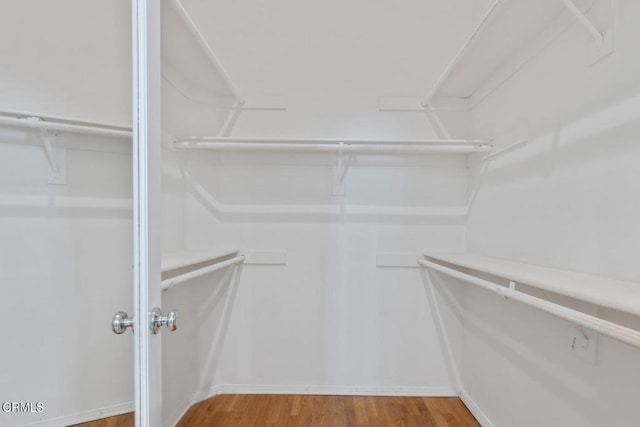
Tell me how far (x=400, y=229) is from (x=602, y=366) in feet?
3.67

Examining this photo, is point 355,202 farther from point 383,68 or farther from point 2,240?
point 2,240

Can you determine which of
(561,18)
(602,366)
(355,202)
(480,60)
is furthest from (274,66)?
(602,366)

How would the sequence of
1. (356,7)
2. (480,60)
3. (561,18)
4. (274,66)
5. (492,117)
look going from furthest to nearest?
(274,66) → (356,7) → (492,117) → (480,60) → (561,18)

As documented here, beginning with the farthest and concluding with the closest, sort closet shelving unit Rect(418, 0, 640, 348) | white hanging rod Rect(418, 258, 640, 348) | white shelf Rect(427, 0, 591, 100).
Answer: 1. white shelf Rect(427, 0, 591, 100)
2. closet shelving unit Rect(418, 0, 640, 348)
3. white hanging rod Rect(418, 258, 640, 348)

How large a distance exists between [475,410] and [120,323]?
191 cm

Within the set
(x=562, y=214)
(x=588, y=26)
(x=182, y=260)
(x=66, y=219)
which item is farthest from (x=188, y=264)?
(x=588, y=26)

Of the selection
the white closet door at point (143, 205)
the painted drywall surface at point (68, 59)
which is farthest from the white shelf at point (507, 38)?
the painted drywall surface at point (68, 59)

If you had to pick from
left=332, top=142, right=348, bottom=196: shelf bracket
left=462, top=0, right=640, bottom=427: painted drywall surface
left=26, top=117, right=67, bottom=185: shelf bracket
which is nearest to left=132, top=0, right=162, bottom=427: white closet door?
left=26, top=117, right=67, bottom=185: shelf bracket

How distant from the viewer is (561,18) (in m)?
1.14

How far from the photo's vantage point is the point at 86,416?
894 mm

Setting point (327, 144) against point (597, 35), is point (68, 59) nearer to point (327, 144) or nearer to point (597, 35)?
point (327, 144)

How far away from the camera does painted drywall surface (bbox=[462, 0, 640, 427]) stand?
0.88 metres

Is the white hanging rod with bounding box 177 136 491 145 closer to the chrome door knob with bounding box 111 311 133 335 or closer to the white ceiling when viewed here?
the white ceiling

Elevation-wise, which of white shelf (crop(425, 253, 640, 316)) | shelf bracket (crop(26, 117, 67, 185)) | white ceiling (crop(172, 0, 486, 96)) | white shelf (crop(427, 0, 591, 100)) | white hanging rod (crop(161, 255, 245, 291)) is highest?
white ceiling (crop(172, 0, 486, 96))
